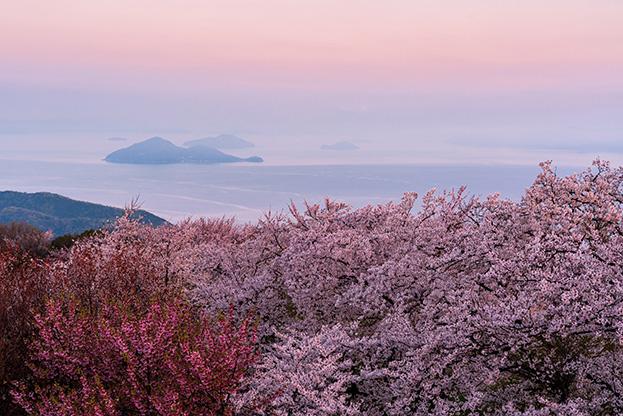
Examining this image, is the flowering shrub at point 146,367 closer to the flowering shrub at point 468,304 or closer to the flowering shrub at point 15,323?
the flowering shrub at point 468,304

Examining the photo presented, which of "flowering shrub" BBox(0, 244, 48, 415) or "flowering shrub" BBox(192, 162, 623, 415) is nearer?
"flowering shrub" BBox(192, 162, 623, 415)

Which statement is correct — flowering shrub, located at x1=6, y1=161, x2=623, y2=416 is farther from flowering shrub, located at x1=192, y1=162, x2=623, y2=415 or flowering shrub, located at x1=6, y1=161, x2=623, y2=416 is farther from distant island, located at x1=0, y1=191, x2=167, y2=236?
distant island, located at x1=0, y1=191, x2=167, y2=236

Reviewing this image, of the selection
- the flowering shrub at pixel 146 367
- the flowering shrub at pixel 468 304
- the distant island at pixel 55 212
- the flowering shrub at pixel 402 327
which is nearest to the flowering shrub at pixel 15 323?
the flowering shrub at pixel 402 327

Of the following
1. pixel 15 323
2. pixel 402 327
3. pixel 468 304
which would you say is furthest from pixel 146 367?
pixel 468 304

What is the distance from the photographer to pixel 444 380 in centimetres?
1224

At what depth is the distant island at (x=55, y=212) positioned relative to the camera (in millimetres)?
150000

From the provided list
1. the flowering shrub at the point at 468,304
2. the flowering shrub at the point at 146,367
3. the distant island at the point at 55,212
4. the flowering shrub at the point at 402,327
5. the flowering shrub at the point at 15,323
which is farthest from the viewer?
the distant island at the point at 55,212

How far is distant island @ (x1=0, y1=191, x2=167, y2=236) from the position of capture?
492ft

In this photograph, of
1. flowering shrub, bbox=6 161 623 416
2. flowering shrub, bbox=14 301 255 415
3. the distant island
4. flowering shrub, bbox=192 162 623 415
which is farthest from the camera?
the distant island

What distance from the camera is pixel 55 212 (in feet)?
532

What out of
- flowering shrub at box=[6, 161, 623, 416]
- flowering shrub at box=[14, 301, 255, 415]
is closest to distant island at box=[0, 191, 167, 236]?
flowering shrub at box=[6, 161, 623, 416]

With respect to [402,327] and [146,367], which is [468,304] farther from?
[146,367]

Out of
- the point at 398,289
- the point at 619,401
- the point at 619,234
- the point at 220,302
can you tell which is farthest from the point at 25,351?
the point at 619,234

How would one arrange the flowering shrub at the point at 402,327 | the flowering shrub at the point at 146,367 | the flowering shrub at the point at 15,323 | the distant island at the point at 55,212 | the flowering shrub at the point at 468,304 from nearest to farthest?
1. the flowering shrub at the point at 146,367
2. the flowering shrub at the point at 402,327
3. the flowering shrub at the point at 468,304
4. the flowering shrub at the point at 15,323
5. the distant island at the point at 55,212
